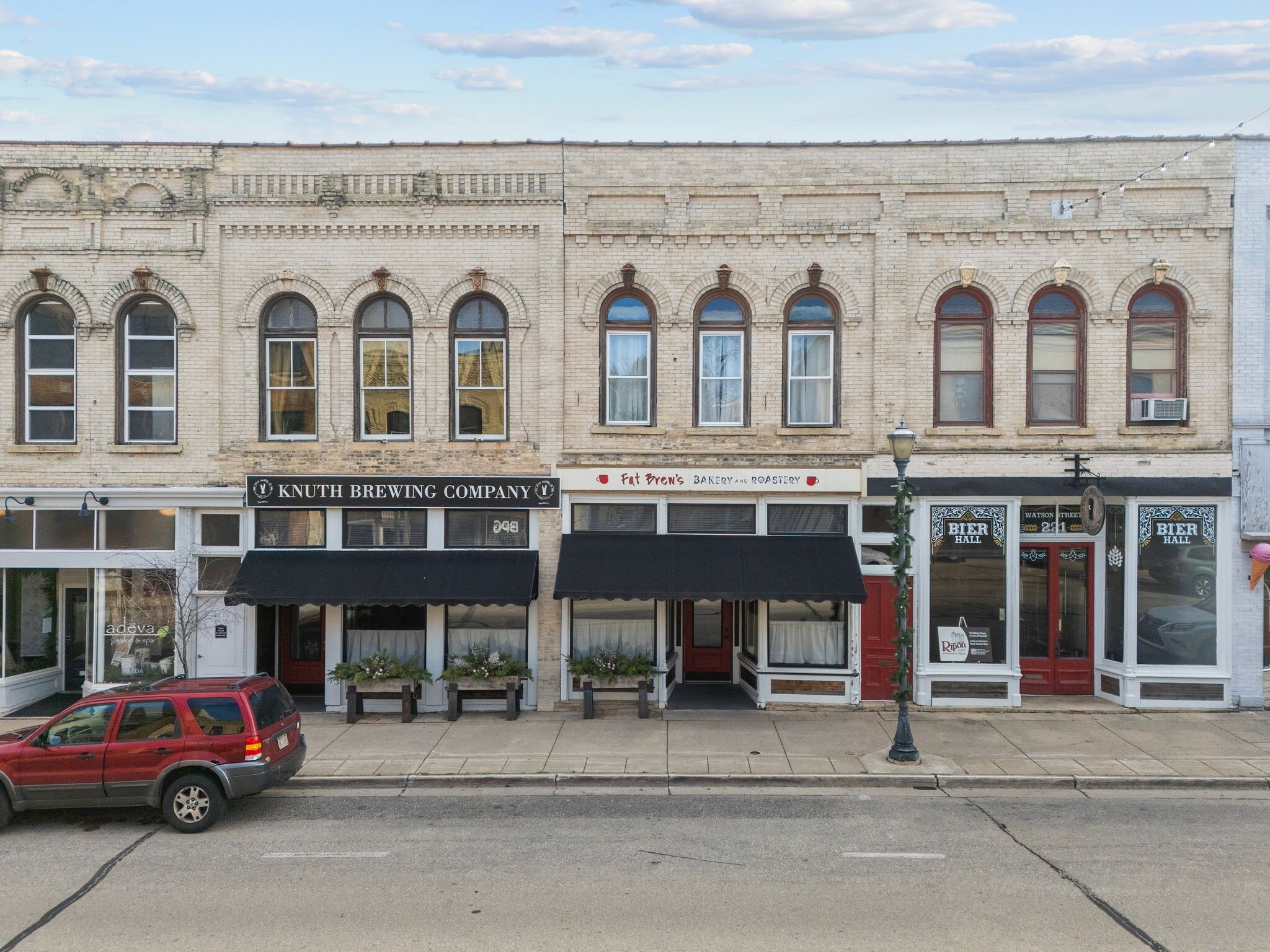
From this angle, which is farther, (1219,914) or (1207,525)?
(1207,525)

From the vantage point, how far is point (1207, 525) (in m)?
15.1

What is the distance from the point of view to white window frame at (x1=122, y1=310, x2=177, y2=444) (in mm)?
15703

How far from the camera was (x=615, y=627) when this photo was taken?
1551 centimetres

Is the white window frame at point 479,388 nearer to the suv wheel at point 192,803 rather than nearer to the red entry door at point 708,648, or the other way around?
the red entry door at point 708,648

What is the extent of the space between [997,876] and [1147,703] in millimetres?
8108

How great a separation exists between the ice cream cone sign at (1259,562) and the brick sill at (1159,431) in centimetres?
210

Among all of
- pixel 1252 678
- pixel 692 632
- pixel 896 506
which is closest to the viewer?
pixel 896 506

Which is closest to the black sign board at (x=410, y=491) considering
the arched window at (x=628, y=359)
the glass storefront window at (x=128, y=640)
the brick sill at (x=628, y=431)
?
→ the brick sill at (x=628, y=431)

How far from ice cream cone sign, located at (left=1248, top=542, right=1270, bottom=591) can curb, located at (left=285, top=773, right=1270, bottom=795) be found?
450 centimetres

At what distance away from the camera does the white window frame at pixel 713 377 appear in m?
15.6

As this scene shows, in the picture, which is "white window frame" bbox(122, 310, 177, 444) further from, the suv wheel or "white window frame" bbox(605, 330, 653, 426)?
"white window frame" bbox(605, 330, 653, 426)

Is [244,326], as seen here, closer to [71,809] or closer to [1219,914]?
[71,809]

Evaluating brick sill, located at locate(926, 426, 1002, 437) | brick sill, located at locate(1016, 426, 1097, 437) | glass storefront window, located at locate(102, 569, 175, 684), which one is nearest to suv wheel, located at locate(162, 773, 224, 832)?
glass storefront window, located at locate(102, 569, 175, 684)

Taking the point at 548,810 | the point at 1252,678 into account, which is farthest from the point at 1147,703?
the point at 548,810
